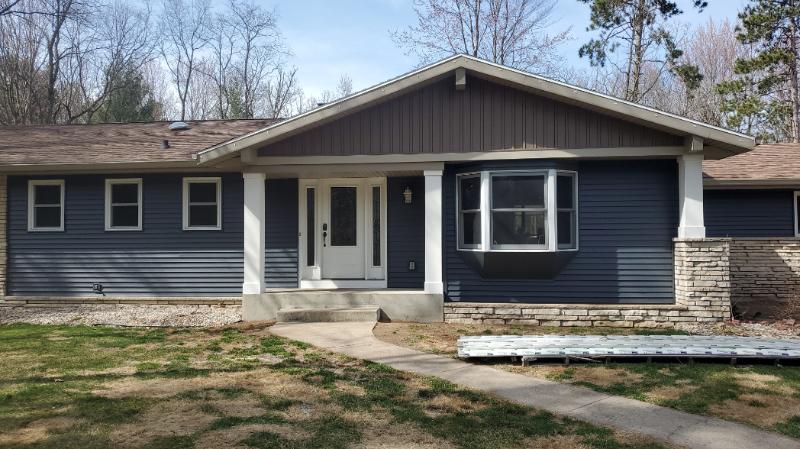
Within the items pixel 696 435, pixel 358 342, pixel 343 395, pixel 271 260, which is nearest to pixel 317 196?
pixel 271 260

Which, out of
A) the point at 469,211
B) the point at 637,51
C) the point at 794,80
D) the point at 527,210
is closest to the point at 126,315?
the point at 469,211

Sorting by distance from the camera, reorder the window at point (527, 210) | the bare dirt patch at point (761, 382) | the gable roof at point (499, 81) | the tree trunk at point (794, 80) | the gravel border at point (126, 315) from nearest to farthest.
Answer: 1. the bare dirt patch at point (761, 382)
2. the gable roof at point (499, 81)
3. the window at point (527, 210)
4. the gravel border at point (126, 315)
5. the tree trunk at point (794, 80)

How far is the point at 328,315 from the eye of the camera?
338 inches

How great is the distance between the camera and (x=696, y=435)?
3889mm

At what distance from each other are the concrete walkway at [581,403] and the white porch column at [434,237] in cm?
190

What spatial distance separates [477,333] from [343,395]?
337 cm

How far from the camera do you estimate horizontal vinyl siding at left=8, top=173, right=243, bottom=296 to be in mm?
10406

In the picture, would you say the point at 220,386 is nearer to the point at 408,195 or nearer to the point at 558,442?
the point at 558,442

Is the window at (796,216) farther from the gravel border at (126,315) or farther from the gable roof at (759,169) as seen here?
the gravel border at (126,315)

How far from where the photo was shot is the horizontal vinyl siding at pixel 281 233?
10.1 meters

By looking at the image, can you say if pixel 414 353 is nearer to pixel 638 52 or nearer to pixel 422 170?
pixel 422 170

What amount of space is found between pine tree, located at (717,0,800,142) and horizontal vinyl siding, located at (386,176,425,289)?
45.9 feet

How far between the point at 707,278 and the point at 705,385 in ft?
11.9

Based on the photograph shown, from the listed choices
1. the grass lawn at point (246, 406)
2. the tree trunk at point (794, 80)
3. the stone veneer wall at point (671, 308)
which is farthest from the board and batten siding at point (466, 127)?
the tree trunk at point (794, 80)
